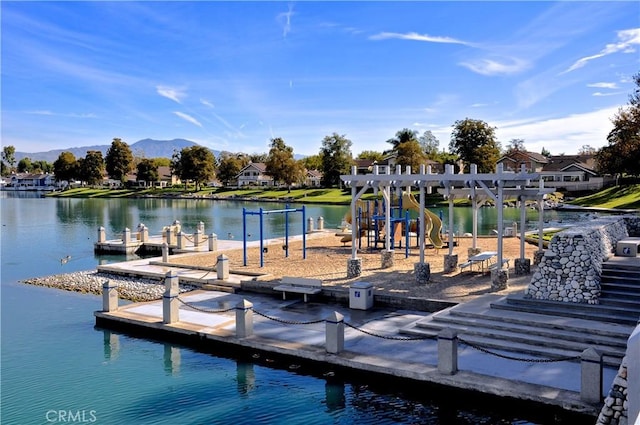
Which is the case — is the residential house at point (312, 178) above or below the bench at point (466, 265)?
above

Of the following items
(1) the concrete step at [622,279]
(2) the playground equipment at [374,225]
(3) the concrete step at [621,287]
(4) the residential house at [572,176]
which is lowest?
(3) the concrete step at [621,287]

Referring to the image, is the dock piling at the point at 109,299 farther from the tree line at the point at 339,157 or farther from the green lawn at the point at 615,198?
the green lawn at the point at 615,198

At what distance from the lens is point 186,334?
43.8 feet

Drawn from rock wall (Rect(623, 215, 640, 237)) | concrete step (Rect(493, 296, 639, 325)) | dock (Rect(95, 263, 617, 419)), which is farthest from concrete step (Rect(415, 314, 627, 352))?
rock wall (Rect(623, 215, 640, 237))

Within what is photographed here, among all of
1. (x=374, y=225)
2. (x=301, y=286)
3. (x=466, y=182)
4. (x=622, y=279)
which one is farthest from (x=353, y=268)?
(x=374, y=225)

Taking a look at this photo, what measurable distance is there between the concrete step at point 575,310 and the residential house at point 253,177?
337 ft

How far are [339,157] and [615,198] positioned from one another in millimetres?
45021

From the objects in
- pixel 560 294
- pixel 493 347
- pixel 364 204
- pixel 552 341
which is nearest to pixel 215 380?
pixel 493 347

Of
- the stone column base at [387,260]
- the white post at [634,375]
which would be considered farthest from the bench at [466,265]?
the white post at [634,375]

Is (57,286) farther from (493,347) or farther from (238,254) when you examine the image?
(493,347)

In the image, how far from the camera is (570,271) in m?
12.5

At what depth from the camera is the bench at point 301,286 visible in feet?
52.9

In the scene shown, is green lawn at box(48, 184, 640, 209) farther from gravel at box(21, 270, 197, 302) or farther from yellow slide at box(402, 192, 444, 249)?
gravel at box(21, 270, 197, 302)

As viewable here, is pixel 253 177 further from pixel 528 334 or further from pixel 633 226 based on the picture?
pixel 528 334
